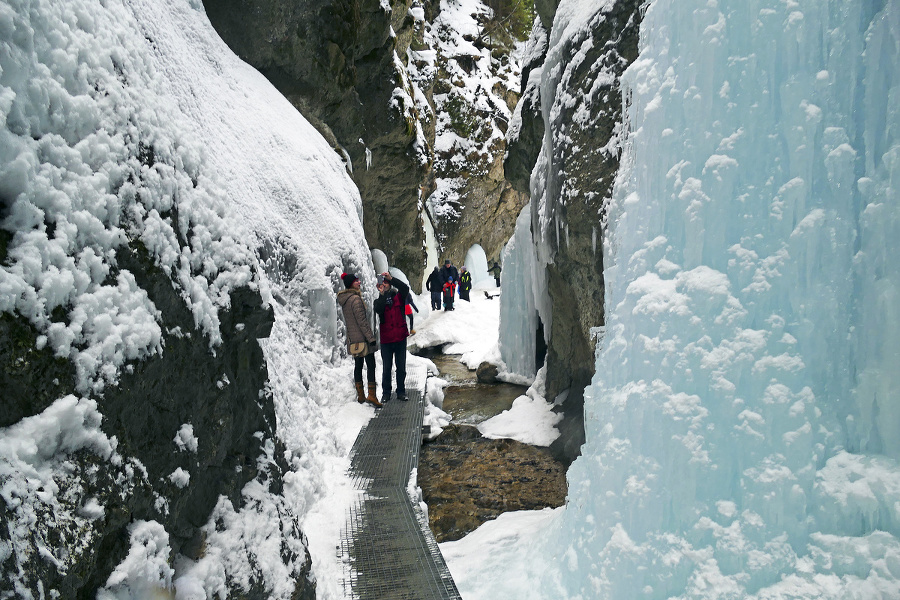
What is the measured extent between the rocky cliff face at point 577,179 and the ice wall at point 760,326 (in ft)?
6.71

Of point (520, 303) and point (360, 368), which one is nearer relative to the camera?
point (360, 368)

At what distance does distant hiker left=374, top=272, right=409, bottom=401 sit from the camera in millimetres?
5840

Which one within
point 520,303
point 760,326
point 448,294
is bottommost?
point 760,326

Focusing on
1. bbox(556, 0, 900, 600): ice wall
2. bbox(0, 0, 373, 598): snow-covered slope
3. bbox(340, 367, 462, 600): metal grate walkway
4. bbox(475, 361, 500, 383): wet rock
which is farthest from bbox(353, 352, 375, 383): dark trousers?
bbox(475, 361, 500, 383): wet rock

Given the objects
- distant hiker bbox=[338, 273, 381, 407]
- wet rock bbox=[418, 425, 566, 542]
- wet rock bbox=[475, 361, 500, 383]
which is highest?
distant hiker bbox=[338, 273, 381, 407]

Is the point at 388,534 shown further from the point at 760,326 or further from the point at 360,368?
the point at 360,368

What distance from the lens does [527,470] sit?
19.9 feet

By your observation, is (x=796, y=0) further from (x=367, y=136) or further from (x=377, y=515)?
(x=367, y=136)

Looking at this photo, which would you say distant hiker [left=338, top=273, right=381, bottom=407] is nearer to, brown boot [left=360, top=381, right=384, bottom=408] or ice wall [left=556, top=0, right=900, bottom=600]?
brown boot [left=360, top=381, right=384, bottom=408]

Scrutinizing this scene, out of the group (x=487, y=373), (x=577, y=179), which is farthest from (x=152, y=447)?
(x=487, y=373)

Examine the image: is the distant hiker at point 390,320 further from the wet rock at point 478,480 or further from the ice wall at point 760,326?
the ice wall at point 760,326

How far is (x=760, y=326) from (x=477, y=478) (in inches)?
156

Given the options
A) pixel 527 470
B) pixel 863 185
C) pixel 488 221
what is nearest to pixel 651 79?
pixel 863 185

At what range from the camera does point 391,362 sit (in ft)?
20.8
